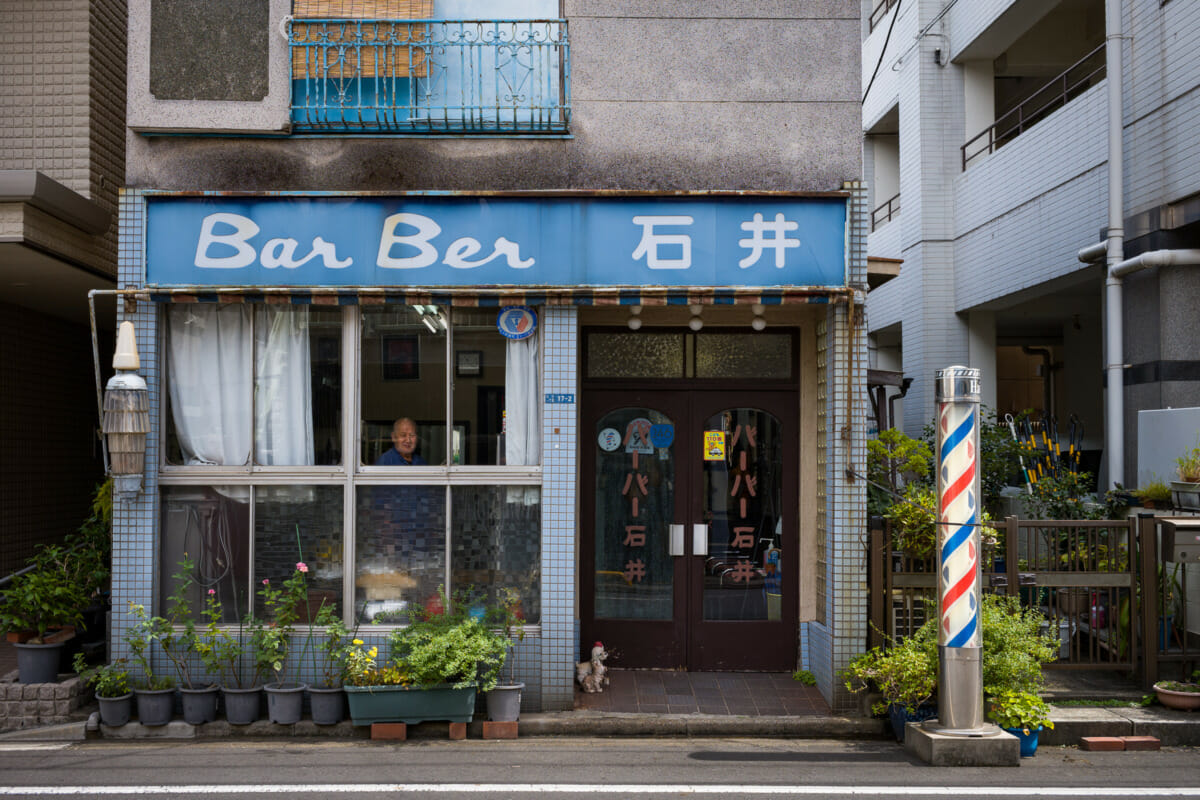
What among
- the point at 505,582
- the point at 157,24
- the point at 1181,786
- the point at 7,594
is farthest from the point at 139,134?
the point at 1181,786

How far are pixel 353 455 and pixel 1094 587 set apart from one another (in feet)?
21.8

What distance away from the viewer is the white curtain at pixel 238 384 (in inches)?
334

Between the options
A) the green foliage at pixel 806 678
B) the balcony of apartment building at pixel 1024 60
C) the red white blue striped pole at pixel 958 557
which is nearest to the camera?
the red white blue striped pole at pixel 958 557

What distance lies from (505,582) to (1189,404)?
758 cm

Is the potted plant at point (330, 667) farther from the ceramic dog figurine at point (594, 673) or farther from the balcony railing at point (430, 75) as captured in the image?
the balcony railing at point (430, 75)

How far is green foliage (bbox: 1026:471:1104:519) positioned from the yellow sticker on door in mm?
4144

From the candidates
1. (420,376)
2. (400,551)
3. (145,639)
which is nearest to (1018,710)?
(400,551)

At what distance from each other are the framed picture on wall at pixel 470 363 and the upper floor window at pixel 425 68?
1.97 m

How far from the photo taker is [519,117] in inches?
335

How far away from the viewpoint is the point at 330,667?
8062mm

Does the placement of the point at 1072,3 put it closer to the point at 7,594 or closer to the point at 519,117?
the point at 519,117

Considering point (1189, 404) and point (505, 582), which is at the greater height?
point (1189, 404)

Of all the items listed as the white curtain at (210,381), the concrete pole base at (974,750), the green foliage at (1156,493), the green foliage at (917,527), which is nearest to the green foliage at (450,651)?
the white curtain at (210,381)

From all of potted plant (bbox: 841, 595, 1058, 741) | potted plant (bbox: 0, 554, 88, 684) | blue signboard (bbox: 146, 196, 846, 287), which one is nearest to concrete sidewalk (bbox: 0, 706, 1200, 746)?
potted plant (bbox: 841, 595, 1058, 741)
